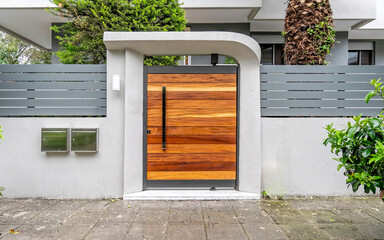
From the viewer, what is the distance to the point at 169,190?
3.97m

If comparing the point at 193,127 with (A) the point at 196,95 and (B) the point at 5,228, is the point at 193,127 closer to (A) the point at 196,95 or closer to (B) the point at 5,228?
(A) the point at 196,95

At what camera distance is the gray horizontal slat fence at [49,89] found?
3852 millimetres

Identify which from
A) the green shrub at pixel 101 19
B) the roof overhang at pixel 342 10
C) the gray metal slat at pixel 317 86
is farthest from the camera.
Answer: the roof overhang at pixel 342 10

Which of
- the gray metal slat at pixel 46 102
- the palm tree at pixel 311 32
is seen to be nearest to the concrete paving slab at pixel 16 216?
the gray metal slat at pixel 46 102

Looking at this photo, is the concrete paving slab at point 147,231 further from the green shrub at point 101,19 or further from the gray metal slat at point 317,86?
the green shrub at point 101,19

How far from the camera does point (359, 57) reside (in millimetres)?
9883

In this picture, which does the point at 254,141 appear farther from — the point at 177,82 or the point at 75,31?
the point at 75,31

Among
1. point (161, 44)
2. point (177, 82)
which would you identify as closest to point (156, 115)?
point (177, 82)

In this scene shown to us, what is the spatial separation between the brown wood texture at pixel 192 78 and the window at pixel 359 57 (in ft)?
28.2

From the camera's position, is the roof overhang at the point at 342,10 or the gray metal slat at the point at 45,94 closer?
the gray metal slat at the point at 45,94

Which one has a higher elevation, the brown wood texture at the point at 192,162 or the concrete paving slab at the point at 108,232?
the brown wood texture at the point at 192,162

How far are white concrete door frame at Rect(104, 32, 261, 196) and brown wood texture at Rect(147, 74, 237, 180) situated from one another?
152 mm

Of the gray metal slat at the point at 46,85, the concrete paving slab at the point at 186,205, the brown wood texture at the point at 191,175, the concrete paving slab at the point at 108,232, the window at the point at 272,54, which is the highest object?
the window at the point at 272,54

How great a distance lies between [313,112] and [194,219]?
8.50ft
